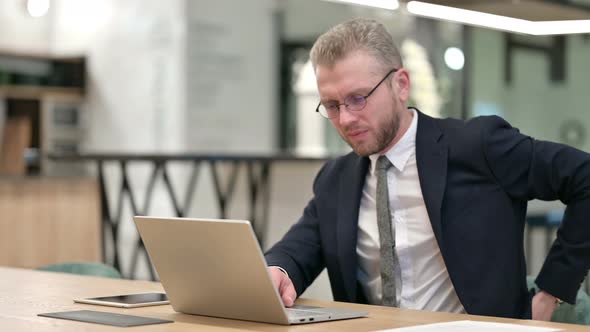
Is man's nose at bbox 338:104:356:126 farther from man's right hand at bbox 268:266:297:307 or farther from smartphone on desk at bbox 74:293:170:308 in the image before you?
smartphone on desk at bbox 74:293:170:308

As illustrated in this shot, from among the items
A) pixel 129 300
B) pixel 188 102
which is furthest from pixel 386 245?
pixel 188 102

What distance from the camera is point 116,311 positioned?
7.45ft

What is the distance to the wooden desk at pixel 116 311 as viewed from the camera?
6.62 ft

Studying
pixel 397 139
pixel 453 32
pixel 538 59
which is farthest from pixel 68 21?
pixel 397 139

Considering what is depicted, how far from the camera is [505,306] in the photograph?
8.36ft

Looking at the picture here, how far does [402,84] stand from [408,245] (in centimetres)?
39

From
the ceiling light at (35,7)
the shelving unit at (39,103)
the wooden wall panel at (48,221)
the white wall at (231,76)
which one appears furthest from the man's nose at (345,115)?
the shelving unit at (39,103)

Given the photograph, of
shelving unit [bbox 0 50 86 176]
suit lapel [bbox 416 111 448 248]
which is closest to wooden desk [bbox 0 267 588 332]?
suit lapel [bbox 416 111 448 248]

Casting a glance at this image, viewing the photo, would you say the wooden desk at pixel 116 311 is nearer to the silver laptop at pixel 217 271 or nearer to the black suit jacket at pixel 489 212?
the silver laptop at pixel 217 271

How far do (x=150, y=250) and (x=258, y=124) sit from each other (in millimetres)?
7737

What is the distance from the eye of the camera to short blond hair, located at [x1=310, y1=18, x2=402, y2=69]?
2.54 m

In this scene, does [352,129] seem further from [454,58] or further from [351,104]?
[454,58]

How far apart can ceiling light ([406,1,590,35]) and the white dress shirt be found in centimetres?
36

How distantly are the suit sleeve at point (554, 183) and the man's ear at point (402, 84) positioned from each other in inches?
8.5
